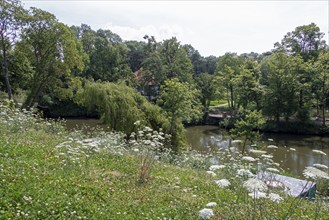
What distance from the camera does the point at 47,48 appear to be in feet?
65.2

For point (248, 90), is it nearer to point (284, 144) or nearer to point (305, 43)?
point (284, 144)

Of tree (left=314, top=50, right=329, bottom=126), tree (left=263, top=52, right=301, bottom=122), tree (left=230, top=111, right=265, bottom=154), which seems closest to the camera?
tree (left=230, top=111, right=265, bottom=154)

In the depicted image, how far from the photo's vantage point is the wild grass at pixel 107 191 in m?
4.08

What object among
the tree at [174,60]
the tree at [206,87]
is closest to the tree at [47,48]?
the tree at [174,60]

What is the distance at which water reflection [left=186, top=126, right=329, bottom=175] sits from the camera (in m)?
17.7

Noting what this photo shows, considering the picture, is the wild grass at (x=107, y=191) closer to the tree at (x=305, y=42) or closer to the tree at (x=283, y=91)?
the tree at (x=283, y=91)

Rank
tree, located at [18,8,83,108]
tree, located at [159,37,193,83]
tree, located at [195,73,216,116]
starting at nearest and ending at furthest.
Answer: tree, located at [18,8,83,108] < tree, located at [159,37,193,83] < tree, located at [195,73,216,116]

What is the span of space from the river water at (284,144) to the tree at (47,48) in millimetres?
4007

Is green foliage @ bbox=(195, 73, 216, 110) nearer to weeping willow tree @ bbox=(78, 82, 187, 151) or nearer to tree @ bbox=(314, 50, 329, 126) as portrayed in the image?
tree @ bbox=(314, 50, 329, 126)

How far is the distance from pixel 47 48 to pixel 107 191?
17105 mm

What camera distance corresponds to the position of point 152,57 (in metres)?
32.9

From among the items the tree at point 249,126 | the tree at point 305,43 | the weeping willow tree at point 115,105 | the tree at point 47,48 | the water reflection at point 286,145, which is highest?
the tree at point 305,43

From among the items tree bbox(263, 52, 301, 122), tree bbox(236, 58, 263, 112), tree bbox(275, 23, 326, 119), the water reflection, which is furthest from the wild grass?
tree bbox(275, 23, 326, 119)

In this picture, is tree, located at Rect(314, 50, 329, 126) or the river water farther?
tree, located at Rect(314, 50, 329, 126)
